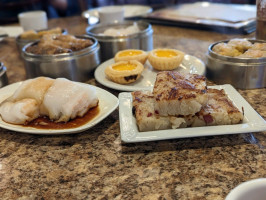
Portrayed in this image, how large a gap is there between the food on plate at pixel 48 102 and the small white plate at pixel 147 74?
9.2 inches

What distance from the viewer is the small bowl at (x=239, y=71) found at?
50.2 inches

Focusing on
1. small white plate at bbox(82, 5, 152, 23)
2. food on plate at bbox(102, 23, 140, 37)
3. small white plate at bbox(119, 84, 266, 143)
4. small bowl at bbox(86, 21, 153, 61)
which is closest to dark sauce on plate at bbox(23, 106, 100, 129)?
small white plate at bbox(119, 84, 266, 143)

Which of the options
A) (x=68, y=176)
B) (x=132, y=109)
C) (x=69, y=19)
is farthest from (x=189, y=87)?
(x=69, y=19)

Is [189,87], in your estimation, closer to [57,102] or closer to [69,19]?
[57,102]

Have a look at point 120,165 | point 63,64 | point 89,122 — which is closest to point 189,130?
point 120,165

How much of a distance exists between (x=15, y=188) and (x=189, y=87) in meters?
0.63

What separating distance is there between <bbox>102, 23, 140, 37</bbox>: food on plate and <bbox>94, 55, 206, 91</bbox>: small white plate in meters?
0.36

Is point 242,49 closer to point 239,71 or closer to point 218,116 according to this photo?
point 239,71

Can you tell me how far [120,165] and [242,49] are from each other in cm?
87

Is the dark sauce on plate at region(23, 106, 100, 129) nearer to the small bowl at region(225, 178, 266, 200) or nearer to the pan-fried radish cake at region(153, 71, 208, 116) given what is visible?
the pan-fried radish cake at region(153, 71, 208, 116)

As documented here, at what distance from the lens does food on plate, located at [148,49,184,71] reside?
146 cm

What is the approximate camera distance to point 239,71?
1.30 meters

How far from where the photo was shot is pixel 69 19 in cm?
312

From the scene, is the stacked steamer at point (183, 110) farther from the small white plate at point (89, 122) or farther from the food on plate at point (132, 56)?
the food on plate at point (132, 56)
